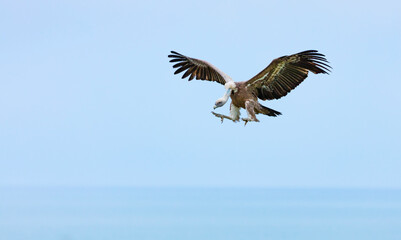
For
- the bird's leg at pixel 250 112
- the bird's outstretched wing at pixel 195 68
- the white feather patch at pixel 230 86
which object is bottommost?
the bird's leg at pixel 250 112

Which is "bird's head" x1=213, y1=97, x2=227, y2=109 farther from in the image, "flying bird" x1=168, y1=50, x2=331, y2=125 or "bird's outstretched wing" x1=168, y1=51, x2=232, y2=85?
"bird's outstretched wing" x1=168, y1=51, x2=232, y2=85

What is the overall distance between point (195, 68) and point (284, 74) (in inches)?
96.8

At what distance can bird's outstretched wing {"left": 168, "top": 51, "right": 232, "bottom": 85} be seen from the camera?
16172 mm

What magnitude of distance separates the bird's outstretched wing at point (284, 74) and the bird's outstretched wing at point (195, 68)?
1.32 metres

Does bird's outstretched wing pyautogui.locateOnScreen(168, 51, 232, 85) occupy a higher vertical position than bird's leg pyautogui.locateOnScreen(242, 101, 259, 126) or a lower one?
higher

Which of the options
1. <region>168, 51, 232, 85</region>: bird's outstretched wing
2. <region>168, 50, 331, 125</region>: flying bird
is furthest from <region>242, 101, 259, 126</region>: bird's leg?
<region>168, 51, 232, 85</region>: bird's outstretched wing

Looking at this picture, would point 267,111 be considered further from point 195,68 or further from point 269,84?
point 195,68

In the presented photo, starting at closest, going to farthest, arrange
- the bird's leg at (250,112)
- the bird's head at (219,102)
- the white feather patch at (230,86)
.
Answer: the bird's head at (219,102) → the bird's leg at (250,112) → the white feather patch at (230,86)

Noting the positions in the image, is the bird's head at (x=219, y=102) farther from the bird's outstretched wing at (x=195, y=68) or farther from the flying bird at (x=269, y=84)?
the bird's outstretched wing at (x=195, y=68)

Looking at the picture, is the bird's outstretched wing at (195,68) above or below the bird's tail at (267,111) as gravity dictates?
above

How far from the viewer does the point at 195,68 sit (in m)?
16.5

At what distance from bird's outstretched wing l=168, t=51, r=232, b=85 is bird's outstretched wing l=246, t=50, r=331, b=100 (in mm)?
1318

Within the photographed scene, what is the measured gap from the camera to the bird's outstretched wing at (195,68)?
16172 mm

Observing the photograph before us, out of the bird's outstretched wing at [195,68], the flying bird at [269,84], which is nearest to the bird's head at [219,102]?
the flying bird at [269,84]
